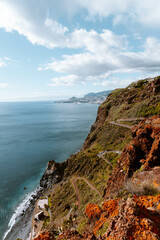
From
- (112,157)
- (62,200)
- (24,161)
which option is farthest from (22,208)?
(112,157)

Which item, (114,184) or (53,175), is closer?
(114,184)

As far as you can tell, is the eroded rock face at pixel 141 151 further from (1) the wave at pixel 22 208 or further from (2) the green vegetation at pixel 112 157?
(1) the wave at pixel 22 208

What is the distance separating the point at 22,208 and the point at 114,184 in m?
45.0

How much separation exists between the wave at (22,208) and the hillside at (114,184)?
5.15 metres

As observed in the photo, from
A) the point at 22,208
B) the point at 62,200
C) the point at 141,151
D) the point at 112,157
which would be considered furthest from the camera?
the point at 112,157

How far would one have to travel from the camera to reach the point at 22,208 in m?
53.3

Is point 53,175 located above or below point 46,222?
above

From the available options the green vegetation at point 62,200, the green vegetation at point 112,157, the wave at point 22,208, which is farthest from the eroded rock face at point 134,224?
the wave at point 22,208

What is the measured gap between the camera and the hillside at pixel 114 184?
961 centimetres

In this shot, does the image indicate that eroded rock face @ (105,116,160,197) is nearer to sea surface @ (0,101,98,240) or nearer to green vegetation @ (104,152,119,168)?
green vegetation @ (104,152,119,168)

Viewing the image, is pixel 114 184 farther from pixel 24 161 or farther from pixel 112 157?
pixel 24 161

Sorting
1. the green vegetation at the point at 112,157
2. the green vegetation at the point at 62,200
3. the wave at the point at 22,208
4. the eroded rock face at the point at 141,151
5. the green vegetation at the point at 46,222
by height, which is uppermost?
the eroded rock face at the point at 141,151

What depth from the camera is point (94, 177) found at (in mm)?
49969

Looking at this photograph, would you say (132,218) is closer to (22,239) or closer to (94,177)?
(94,177)
